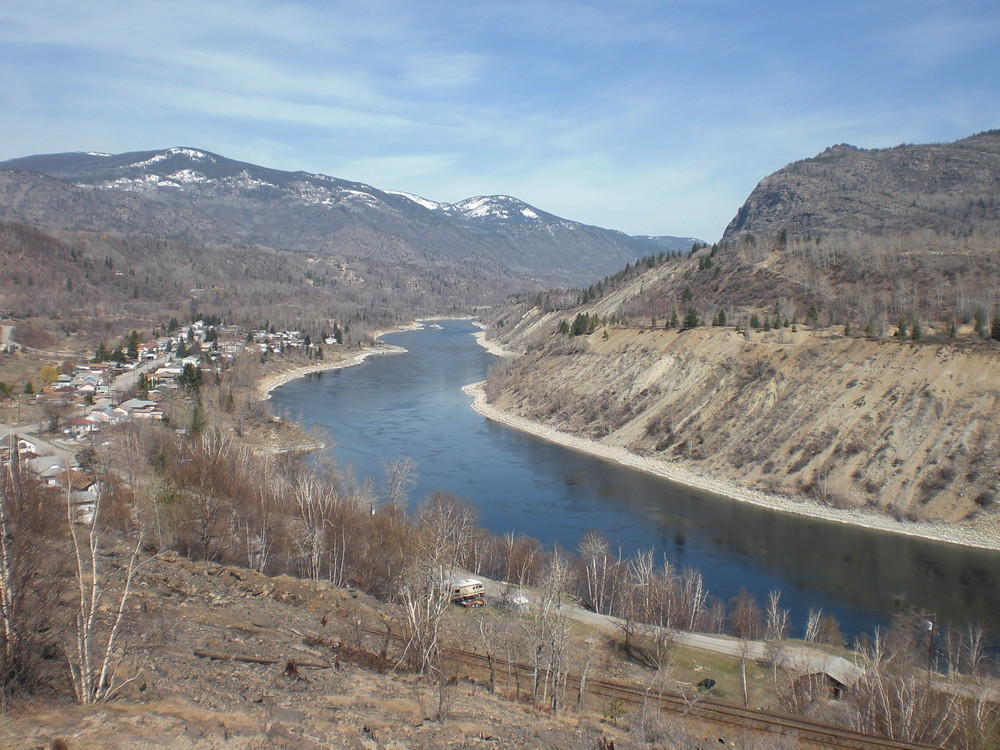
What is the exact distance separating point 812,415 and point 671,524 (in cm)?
1091

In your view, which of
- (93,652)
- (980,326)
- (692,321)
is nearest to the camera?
(93,652)

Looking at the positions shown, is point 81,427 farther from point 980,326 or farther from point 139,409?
point 980,326

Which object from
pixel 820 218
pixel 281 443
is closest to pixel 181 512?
pixel 281 443

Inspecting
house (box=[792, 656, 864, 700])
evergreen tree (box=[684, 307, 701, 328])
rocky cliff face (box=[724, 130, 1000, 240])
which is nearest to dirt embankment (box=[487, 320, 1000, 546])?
evergreen tree (box=[684, 307, 701, 328])

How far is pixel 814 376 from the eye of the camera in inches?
1337

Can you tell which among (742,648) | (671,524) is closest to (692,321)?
(671,524)

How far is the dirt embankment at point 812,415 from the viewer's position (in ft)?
86.4

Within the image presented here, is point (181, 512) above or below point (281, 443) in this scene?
above

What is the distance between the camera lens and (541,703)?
8773 millimetres

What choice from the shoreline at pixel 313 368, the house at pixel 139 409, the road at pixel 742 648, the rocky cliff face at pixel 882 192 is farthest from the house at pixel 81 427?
the rocky cliff face at pixel 882 192

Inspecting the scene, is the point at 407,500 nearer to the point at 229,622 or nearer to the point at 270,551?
the point at 270,551

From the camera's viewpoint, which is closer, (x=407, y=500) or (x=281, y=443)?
(x=407, y=500)

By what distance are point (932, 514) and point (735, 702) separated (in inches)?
721

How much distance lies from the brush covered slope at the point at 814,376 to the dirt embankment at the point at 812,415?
0.07 m
